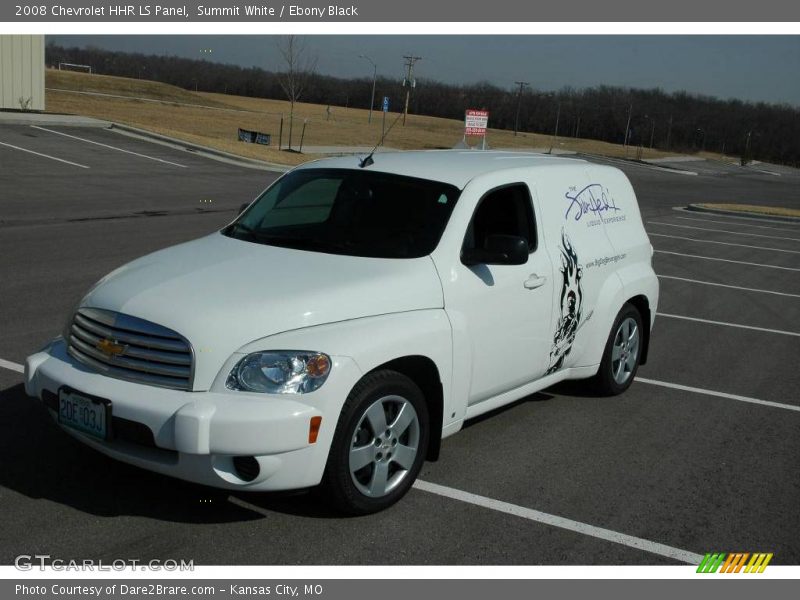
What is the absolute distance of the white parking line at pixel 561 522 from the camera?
445 cm

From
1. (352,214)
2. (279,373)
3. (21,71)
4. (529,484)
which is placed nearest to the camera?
(279,373)

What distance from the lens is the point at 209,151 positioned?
30.3 metres

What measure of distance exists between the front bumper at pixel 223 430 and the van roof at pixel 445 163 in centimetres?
184

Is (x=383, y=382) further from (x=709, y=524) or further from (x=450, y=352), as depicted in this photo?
(x=709, y=524)

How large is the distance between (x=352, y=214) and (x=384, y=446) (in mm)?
1605

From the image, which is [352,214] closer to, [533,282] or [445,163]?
[445,163]

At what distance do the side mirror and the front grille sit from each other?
178 centimetres

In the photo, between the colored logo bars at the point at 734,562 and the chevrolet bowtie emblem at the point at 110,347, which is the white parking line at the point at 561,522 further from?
the chevrolet bowtie emblem at the point at 110,347

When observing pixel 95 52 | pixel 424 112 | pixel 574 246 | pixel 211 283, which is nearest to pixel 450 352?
pixel 211 283

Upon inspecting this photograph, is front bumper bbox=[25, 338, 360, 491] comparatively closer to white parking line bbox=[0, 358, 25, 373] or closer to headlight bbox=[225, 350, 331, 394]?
headlight bbox=[225, 350, 331, 394]

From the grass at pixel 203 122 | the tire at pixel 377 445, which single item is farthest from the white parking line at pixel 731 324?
the grass at pixel 203 122

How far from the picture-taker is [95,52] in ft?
318
